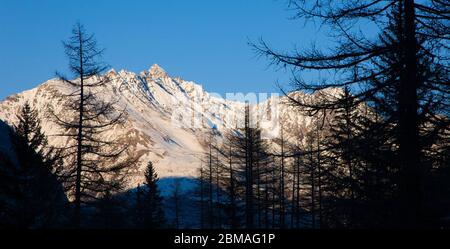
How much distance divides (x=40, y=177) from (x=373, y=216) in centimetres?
1750

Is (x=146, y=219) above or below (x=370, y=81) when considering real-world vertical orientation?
below

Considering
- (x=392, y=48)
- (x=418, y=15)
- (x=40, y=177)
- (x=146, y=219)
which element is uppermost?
(x=418, y=15)

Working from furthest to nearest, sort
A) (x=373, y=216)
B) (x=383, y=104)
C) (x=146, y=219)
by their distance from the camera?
(x=146, y=219), (x=373, y=216), (x=383, y=104)

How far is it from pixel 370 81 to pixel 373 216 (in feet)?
15.6

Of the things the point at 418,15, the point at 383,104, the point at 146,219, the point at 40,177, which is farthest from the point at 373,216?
the point at 146,219

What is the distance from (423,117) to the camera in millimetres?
8062

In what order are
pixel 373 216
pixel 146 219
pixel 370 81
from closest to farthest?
pixel 370 81
pixel 373 216
pixel 146 219

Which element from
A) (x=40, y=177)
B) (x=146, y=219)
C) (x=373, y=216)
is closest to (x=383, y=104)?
(x=373, y=216)

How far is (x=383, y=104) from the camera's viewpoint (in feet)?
30.3

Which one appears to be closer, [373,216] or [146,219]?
[373,216]
